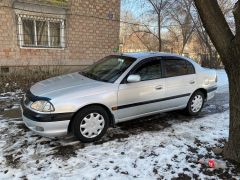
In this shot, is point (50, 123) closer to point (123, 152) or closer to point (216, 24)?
point (123, 152)

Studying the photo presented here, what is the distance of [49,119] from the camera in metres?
4.36

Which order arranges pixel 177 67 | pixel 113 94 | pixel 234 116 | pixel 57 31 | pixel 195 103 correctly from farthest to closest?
pixel 57 31 → pixel 195 103 → pixel 177 67 → pixel 113 94 → pixel 234 116

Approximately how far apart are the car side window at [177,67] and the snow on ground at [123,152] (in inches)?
43.1

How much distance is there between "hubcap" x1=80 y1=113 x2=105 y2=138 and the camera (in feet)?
15.2

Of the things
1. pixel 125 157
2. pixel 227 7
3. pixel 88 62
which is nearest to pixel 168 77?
pixel 125 157

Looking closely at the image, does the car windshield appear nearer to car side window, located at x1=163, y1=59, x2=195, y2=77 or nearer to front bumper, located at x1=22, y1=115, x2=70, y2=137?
car side window, located at x1=163, y1=59, x2=195, y2=77

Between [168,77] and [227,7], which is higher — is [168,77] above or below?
below

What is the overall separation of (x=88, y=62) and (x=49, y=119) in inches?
301

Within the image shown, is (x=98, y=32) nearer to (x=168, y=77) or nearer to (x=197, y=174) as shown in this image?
(x=168, y=77)

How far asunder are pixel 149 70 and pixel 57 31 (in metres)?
6.71

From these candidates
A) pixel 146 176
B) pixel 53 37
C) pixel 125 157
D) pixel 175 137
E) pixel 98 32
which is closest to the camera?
pixel 146 176

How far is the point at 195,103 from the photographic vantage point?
638 cm

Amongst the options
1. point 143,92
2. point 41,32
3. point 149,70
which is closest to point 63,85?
point 143,92

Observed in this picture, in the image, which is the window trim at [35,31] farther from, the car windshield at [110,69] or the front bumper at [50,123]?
the front bumper at [50,123]
